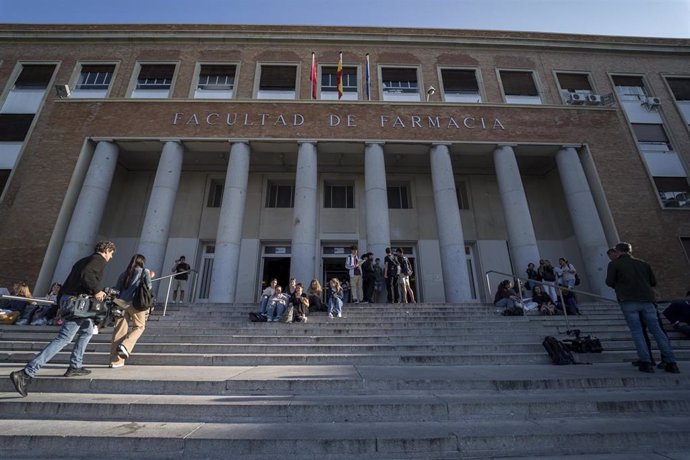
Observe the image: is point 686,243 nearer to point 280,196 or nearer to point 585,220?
point 585,220

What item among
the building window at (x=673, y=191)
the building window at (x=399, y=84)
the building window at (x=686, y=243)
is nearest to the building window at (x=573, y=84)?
the building window at (x=673, y=191)

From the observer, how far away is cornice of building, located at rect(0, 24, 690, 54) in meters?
16.7

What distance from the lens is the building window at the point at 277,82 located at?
628 inches

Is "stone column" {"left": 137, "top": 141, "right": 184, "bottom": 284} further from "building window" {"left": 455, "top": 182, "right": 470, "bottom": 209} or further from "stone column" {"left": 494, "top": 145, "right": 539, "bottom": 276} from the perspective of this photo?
"stone column" {"left": 494, "top": 145, "right": 539, "bottom": 276}

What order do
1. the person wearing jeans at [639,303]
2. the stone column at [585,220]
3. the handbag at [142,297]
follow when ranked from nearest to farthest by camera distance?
1. the person wearing jeans at [639,303]
2. the handbag at [142,297]
3. the stone column at [585,220]

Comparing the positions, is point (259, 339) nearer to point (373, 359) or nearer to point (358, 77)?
point (373, 359)

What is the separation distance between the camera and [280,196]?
16.7 m

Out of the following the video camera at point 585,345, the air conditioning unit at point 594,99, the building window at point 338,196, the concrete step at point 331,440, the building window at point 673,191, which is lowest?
the concrete step at point 331,440

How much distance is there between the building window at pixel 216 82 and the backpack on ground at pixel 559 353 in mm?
15629

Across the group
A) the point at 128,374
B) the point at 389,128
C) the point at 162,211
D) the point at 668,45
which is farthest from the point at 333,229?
the point at 668,45

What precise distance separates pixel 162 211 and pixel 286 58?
31.9 ft

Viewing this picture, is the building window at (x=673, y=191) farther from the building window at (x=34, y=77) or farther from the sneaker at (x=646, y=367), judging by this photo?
the building window at (x=34, y=77)

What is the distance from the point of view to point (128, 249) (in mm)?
15102

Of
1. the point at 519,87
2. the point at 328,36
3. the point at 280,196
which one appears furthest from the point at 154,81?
the point at 519,87
